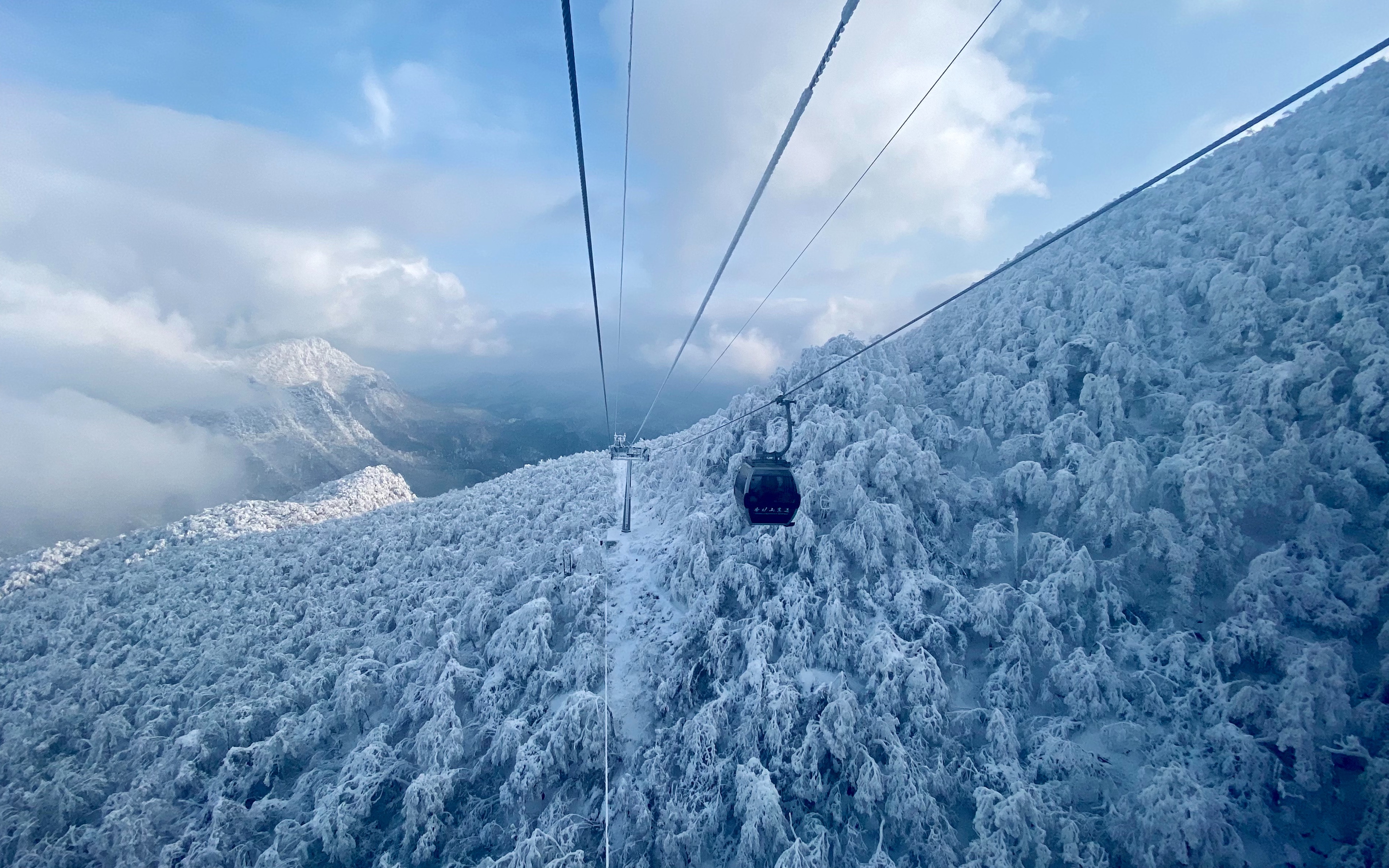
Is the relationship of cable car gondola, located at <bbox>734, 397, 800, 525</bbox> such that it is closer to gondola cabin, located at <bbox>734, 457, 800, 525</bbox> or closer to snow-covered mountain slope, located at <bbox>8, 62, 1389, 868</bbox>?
gondola cabin, located at <bbox>734, 457, 800, 525</bbox>

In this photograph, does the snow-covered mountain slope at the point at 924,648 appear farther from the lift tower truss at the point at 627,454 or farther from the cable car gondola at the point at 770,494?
the cable car gondola at the point at 770,494

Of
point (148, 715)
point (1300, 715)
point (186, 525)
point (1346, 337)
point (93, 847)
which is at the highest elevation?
point (1346, 337)

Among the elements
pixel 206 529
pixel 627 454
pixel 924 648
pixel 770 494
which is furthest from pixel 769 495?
pixel 206 529

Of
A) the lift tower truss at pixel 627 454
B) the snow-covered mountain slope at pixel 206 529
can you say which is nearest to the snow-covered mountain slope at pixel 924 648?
the lift tower truss at pixel 627 454

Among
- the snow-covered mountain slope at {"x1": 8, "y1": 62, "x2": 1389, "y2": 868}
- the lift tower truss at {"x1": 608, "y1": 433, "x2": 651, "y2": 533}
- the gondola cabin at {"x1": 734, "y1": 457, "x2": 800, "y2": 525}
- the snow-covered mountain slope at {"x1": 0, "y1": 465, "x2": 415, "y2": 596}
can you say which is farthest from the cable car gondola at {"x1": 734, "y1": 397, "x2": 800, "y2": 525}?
the snow-covered mountain slope at {"x1": 0, "y1": 465, "x2": 415, "y2": 596}

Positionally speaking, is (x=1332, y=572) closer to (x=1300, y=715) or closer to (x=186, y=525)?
(x=1300, y=715)

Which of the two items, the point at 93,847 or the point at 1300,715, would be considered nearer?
the point at 1300,715

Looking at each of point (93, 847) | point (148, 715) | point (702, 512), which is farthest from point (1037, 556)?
point (148, 715)
